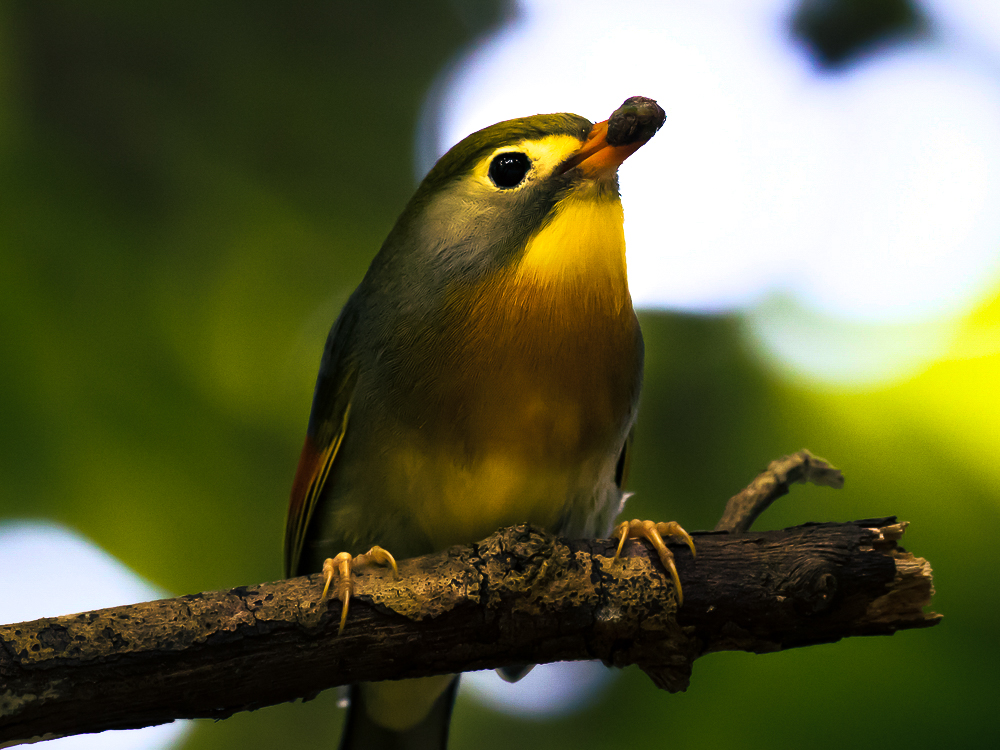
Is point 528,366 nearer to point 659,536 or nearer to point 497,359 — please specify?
point 497,359

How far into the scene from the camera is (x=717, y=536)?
1.73 meters

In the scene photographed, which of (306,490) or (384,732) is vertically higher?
(306,490)

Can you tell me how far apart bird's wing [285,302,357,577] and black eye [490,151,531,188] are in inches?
21.3

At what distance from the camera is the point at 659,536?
1714mm

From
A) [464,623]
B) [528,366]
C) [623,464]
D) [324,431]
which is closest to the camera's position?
[464,623]

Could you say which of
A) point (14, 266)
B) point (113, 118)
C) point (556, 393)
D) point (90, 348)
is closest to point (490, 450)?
point (556, 393)

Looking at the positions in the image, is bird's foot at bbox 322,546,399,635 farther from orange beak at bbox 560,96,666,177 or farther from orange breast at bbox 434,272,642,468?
orange beak at bbox 560,96,666,177

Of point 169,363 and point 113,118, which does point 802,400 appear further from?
point 113,118

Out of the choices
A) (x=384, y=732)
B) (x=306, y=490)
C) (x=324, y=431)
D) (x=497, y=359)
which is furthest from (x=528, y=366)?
(x=384, y=732)

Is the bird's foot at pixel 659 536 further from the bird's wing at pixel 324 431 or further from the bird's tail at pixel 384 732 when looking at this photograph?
the bird's tail at pixel 384 732

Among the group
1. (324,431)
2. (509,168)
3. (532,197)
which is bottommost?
(324,431)

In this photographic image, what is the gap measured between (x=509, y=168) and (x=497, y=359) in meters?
0.48

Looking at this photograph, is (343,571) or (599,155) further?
(599,155)

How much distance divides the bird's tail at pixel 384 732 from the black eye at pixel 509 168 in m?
1.53
